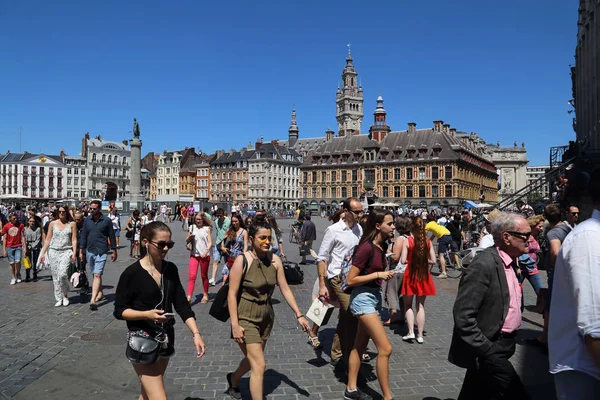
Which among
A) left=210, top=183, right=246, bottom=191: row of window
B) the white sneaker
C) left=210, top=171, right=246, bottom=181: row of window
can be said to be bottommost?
the white sneaker

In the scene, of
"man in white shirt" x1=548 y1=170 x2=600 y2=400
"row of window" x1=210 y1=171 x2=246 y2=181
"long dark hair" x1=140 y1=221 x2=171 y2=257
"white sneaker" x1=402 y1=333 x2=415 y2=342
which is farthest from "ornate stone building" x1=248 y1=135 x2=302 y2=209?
"man in white shirt" x1=548 y1=170 x2=600 y2=400

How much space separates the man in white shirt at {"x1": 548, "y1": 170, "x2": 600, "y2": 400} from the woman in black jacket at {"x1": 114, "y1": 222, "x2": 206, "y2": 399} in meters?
2.30

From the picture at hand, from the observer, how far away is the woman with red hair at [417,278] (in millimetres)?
6277

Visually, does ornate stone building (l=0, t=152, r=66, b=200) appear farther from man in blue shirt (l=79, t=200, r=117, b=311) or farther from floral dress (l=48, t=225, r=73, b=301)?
man in blue shirt (l=79, t=200, r=117, b=311)

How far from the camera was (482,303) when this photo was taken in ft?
9.70

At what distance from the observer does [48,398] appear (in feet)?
14.3

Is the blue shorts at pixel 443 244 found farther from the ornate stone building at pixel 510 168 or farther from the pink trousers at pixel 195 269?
the ornate stone building at pixel 510 168

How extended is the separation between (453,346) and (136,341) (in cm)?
218

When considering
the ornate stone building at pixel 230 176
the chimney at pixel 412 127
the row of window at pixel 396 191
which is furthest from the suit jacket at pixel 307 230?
the ornate stone building at pixel 230 176

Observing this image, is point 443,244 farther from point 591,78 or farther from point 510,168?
point 510,168

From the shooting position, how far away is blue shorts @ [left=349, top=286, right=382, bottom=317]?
4.24 meters

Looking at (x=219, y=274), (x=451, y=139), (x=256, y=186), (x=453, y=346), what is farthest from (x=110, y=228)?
(x=256, y=186)

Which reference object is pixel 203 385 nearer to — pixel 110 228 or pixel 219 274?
pixel 110 228

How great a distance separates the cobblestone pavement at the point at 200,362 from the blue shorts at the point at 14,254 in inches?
110
